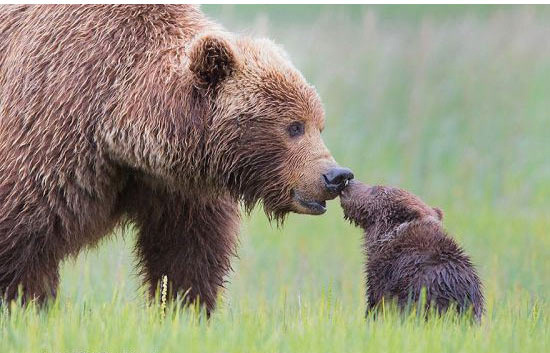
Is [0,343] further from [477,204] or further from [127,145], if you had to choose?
[477,204]

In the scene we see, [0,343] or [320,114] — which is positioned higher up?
[320,114]

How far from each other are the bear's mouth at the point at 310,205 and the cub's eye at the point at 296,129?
332mm

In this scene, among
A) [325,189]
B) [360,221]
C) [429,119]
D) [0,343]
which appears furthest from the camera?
[429,119]

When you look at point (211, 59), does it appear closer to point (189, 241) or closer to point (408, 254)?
point (189, 241)

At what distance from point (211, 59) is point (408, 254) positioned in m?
1.59

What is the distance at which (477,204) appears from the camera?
40.2 feet

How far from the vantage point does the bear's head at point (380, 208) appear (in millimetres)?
6504

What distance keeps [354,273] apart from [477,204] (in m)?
2.45

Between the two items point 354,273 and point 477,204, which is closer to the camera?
point 354,273

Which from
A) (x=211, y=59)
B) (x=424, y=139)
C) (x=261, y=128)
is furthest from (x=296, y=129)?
(x=424, y=139)

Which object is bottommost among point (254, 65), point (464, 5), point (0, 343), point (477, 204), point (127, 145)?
point (0, 343)

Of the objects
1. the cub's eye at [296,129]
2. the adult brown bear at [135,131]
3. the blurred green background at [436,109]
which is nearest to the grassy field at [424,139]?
the blurred green background at [436,109]

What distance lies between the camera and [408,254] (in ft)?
20.0

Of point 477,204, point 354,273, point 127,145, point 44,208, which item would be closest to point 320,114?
point 127,145
